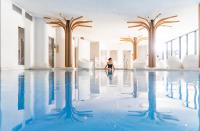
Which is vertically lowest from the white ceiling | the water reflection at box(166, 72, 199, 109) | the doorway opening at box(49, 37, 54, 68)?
the water reflection at box(166, 72, 199, 109)

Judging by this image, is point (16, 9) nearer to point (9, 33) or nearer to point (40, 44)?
point (9, 33)

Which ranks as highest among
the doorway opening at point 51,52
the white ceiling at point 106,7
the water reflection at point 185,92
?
the white ceiling at point 106,7

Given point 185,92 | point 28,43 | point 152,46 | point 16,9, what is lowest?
point 185,92

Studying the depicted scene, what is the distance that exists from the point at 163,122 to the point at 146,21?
15.4 m

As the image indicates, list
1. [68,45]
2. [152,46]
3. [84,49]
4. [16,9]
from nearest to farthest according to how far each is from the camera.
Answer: [16,9], [152,46], [68,45], [84,49]

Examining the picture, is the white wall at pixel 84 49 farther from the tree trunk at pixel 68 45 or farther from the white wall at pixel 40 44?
the tree trunk at pixel 68 45

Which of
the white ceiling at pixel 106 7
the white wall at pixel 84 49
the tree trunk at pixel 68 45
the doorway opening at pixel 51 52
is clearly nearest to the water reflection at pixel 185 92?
the white ceiling at pixel 106 7

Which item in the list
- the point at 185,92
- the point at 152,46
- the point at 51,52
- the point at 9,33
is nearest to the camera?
the point at 185,92

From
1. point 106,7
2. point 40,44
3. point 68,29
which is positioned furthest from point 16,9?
point 106,7

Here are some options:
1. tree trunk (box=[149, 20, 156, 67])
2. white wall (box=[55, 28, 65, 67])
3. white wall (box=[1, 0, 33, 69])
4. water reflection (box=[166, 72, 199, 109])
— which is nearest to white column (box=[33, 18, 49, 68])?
white wall (box=[1, 0, 33, 69])

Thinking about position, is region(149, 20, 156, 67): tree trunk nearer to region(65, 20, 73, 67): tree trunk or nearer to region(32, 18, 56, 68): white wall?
region(65, 20, 73, 67): tree trunk

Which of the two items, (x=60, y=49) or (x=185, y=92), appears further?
(x=60, y=49)

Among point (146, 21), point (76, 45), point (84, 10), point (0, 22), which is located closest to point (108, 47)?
point (76, 45)

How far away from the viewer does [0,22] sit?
35.1ft
